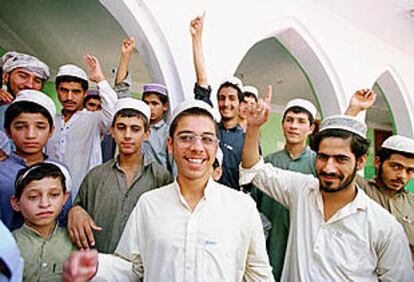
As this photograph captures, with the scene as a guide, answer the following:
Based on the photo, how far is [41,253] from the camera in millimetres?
1591

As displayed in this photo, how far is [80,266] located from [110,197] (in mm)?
674

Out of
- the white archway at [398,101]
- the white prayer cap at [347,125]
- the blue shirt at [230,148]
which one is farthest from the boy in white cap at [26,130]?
the white archway at [398,101]

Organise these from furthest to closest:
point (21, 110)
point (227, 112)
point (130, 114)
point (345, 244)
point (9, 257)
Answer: point (227, 112), point (130, 114), point (21, 110), point (345, 244), point (9, 257)

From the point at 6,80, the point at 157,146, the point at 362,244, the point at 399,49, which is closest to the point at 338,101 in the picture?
the point at 399,49

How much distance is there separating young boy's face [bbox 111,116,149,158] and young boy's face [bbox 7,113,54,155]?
33 centimetres

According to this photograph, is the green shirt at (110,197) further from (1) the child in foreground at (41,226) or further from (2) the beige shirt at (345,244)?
(2) the beige shirt at (345,244)

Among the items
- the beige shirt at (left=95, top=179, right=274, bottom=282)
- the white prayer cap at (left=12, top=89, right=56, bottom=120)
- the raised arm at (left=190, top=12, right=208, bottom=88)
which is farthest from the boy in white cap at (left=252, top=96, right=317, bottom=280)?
the white prayer cap at (left=12, top=89, right=56, bottom=120)

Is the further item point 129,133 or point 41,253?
point 129,133

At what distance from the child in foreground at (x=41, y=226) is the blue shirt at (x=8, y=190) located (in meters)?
0.12

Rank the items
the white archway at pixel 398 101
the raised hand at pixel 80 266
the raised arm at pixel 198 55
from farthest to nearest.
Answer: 1. the white archway at pixel 398 101
2. the raised arm at pixel 198 55
3. the raised hand at pixel 80 266

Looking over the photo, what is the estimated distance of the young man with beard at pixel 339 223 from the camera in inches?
66.1

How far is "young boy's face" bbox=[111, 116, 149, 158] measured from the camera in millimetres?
1949

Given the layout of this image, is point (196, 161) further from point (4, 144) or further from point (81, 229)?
point (4, 144)

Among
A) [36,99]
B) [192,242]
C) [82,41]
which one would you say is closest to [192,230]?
[192,242]
